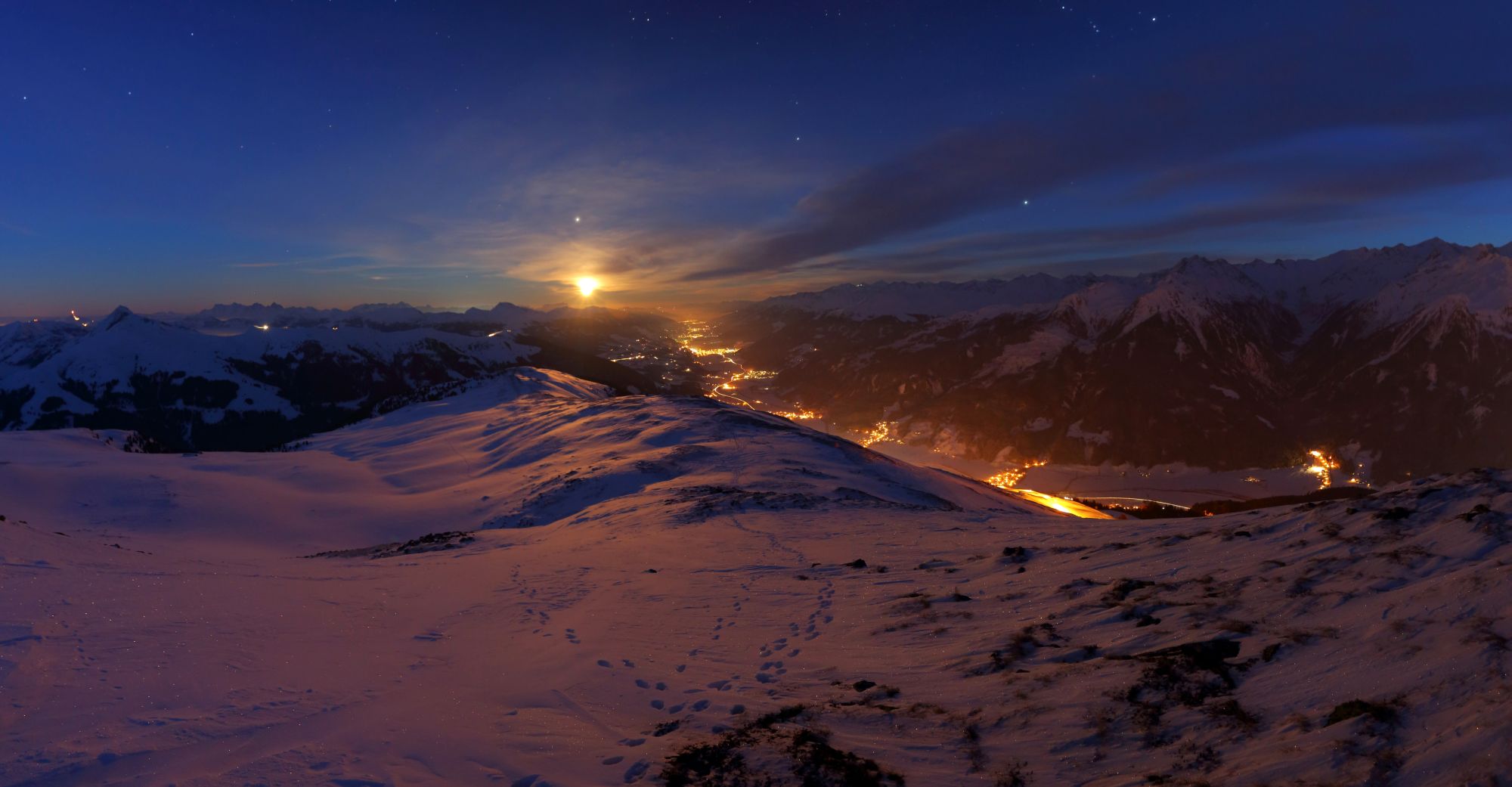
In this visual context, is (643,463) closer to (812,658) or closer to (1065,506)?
(812,658)

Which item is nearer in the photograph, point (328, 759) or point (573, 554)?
point (328, 759)

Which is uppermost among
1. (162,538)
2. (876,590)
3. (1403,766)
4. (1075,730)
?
(1403,766)

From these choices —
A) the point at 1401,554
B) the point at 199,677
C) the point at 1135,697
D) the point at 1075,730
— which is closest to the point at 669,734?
the point at 1075,730

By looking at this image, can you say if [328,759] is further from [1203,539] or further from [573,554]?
[1203,539]

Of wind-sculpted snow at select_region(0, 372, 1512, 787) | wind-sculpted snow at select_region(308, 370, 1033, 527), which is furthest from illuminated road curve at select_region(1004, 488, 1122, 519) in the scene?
wind-sculpted snow at select_region(0, 372, 1512, 787)

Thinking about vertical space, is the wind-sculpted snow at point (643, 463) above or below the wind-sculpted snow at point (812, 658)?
below

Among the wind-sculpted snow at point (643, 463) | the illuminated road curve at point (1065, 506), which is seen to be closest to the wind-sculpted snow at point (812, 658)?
the wind-sculpted snow at point (643, 463)

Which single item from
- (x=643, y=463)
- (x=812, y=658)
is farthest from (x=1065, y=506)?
(x=812, y=658)

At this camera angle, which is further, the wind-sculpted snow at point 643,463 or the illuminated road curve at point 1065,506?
the illuminated road curve at point 1065,506

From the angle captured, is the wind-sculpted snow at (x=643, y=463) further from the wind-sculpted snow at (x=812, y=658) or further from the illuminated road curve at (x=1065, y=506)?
the wind-sculpted snow at (x=812, y=658)
